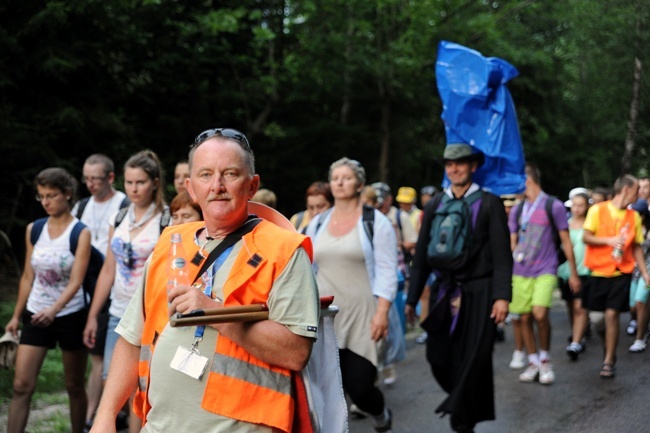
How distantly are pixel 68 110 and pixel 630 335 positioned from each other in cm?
847

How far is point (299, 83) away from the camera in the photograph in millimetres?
21031

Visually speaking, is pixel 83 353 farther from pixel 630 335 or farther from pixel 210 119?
pixel 210 119

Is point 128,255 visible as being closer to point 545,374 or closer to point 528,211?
point 545,374

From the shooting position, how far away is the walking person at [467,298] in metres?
6.16

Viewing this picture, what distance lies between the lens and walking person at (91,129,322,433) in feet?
8.97

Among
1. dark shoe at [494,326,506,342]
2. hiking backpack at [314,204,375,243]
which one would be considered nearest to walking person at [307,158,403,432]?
hiking backpack at [314,204,375,243]

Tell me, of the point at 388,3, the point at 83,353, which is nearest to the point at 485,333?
the point at 83,353

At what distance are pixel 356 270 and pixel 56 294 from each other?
2.19 meters

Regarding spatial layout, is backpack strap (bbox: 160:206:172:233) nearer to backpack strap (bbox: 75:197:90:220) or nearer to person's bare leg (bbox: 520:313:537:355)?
backpack strap (bbox: 75:197:90:220)

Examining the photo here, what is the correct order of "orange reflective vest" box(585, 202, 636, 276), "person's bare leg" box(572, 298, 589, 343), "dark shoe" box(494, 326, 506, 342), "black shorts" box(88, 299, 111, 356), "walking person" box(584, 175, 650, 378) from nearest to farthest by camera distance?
"black shorts" box(88, 299, 111, 356) < "walking person" box(584, 175, 650, 378) < "orange reflective vest" box(585, 202, 636, 276) < "person's bare leg" box(572, 298, 589, 343) < "dark shoe" box(494, 326, 506, 342)

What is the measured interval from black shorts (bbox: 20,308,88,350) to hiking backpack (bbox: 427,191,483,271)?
257cm

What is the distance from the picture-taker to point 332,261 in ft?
22.2

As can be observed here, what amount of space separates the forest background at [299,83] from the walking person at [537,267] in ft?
22.1

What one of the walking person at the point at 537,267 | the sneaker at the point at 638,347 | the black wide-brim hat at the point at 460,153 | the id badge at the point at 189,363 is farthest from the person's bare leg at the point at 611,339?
the id badge at the point at 189,363
